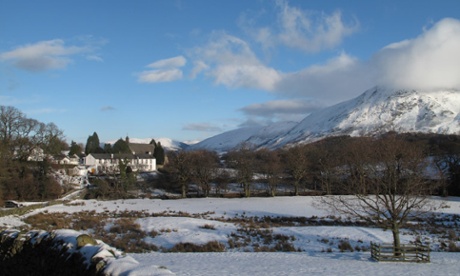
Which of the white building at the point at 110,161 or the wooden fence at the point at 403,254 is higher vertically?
the white building at the point at 110,161

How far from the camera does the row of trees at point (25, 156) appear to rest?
186ft

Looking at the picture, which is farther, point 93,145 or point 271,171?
point 93,145

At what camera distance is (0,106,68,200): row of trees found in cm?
5672

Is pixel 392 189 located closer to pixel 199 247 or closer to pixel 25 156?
pixel 199 247

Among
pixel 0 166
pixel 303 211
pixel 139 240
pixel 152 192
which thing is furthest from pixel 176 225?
pixel 152 192

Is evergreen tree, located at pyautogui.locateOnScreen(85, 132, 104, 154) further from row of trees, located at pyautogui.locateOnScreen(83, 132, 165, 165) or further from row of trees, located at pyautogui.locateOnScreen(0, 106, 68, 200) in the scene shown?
row of trees, located at pyautogui.locateOnScreen(0, 106, 68, 200)

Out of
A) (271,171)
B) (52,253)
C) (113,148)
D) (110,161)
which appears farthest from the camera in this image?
(113,148)

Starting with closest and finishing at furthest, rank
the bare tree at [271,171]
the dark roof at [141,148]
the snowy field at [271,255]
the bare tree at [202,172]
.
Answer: the snowy field at [271,255]
the bare tree at [271,171]
the bare tree at [202,172]
the dark roof at [141,148]

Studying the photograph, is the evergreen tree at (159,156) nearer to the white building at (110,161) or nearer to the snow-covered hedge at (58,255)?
the white building at (110,161)

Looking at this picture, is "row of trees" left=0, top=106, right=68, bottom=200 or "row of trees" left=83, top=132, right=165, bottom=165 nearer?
"row of trees" left=0, top=106, right=68, bottom=200

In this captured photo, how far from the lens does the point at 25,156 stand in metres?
69.4

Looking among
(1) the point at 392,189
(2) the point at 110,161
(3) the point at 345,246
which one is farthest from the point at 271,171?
(2) the point at 110,161

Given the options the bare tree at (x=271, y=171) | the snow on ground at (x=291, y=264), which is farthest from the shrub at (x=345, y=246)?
the bare tree at (x=271, y=171)

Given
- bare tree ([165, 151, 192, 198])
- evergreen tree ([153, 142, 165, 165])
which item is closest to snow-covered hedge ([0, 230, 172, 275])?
bare tree ([165, 151, 192, 198])
